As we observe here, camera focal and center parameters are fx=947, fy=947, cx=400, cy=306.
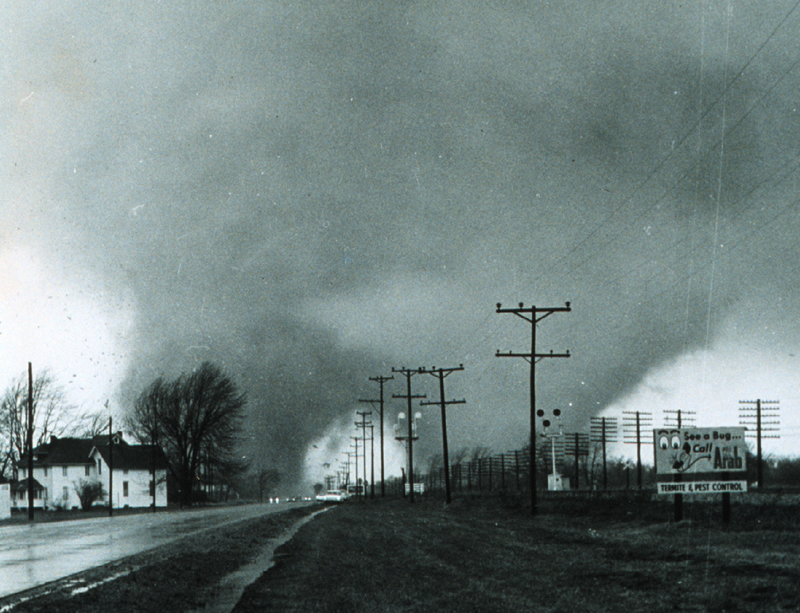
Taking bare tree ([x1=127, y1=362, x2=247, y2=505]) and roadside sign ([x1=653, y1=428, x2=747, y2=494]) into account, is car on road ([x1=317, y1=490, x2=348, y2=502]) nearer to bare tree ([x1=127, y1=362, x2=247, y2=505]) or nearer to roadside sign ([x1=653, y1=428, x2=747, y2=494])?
bare tree ([x1=127, y1=362, x2=247, y2=505])

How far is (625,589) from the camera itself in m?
13.6

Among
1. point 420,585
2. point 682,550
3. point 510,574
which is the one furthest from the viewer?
point 682,550

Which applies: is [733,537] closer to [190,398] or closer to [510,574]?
[510,574]

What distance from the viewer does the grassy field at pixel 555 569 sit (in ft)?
40.7

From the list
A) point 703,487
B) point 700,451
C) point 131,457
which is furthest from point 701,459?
point 131,457

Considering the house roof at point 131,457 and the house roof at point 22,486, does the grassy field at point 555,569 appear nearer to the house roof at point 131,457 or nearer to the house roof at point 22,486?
the house roof at point 22,486

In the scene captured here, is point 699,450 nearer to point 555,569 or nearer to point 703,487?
point 703,487

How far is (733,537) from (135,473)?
121932 millimetres

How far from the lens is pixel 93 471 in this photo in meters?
→ 131

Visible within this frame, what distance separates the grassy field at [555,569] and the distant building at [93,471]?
353 feet

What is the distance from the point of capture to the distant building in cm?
12862

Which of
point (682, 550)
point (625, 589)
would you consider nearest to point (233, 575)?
point (625, 589)

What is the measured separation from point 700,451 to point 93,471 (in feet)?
389

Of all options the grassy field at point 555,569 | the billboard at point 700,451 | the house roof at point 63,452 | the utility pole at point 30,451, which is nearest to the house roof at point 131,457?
the house roof at point 63,452
